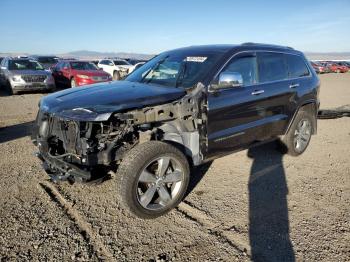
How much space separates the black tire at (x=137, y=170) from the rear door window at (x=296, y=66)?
2906 mm

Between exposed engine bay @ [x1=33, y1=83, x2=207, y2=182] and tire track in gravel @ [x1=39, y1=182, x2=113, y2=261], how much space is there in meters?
0.41

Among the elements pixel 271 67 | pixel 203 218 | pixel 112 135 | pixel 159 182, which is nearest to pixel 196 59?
pixel 271 67

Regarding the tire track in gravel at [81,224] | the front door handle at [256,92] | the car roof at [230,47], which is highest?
the car roof at [230,47]

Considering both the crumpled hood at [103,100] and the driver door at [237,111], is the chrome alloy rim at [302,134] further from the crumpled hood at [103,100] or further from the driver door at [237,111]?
the crumpled hood at [103,100]

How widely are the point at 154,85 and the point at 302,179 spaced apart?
8.62 ft

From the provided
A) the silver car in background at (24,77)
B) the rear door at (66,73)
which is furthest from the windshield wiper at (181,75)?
the rear door at (66,73)

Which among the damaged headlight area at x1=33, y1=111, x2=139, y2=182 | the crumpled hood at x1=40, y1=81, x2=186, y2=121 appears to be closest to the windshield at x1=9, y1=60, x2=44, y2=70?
the crumpled hood at x1=40, y1=81, x2=186, y2=121

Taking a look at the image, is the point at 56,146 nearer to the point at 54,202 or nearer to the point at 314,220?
the point at 54,202

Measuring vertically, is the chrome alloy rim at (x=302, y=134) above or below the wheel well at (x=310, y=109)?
below

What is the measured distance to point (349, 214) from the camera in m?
3.77

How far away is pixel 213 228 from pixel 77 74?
1326 cm

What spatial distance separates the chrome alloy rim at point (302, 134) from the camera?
18.5ft

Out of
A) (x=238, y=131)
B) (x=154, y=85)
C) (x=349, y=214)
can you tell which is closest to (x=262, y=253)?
(x=349, y=214)

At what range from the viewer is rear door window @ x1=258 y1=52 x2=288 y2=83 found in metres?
4.75
